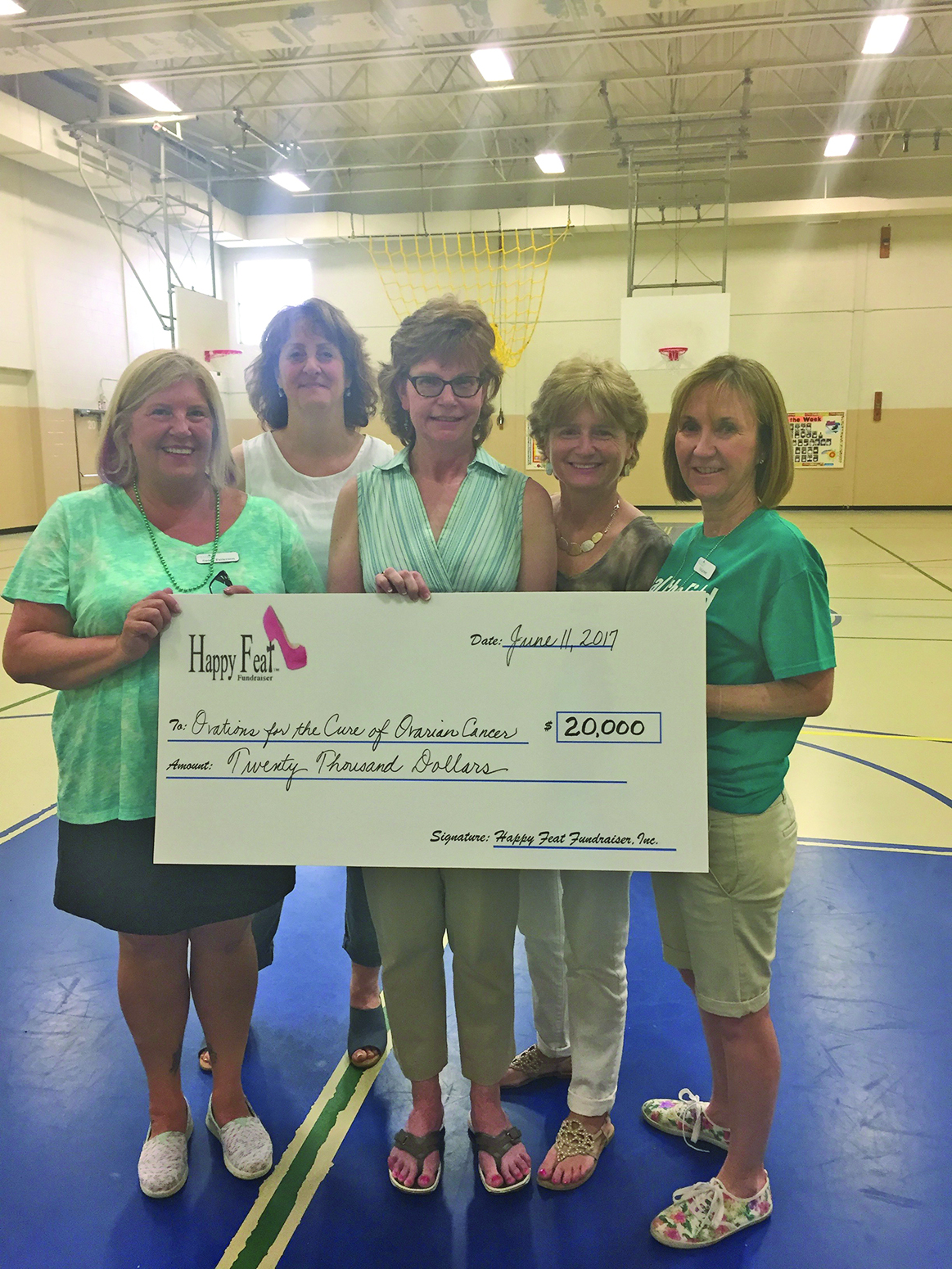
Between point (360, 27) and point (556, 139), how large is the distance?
5343 millimetres

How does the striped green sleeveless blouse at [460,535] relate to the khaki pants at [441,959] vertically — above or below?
above

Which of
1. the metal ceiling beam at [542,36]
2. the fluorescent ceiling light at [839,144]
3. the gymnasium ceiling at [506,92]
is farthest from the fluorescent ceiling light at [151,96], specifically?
the fluorescent ceiling light at [839,144]

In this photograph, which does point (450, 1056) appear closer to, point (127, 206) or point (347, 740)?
point (347, 740)

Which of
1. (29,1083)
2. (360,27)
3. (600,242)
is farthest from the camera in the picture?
(600,242)

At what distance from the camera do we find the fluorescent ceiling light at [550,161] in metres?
11.0

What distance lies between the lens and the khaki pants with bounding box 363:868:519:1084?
150 centimetres

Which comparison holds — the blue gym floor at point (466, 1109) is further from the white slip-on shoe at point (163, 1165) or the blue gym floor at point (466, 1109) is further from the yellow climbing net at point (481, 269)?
the yellow climbing net at point (481, 269)

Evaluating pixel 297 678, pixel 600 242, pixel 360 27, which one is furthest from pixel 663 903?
pixel 600 242

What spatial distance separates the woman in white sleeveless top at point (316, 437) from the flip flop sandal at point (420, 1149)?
1.17 feet

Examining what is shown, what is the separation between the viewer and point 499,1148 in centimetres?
162

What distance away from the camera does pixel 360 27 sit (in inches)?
300

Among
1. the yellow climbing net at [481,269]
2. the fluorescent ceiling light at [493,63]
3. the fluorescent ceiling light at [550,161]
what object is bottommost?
the yellow climbing net at [481,269]

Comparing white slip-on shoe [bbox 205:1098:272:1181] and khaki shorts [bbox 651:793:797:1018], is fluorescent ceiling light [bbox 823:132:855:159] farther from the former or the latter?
white slip-on shoe [bbox 205:1098:272:1181]

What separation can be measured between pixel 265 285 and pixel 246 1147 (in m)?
15.5
